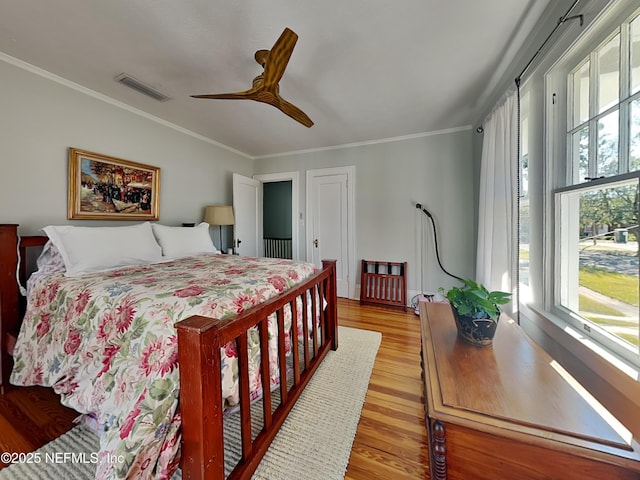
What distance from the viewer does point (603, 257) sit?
1.19 m

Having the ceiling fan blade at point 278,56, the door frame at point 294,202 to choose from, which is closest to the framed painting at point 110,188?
the door frame at point 294,202

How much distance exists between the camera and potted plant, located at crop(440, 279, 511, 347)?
3.63 ft

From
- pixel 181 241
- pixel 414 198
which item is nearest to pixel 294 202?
pixel 414 198

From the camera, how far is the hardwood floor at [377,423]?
3.99ft

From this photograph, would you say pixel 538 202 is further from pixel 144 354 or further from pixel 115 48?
pixel 115 48

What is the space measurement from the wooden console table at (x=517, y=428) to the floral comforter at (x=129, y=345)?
2.83 feet

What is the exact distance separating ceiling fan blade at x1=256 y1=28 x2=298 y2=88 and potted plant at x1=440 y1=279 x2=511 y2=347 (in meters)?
1.68

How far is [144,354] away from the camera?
3.18ft

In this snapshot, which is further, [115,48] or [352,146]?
[352,146]

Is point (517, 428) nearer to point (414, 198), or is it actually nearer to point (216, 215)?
point (414, 198)

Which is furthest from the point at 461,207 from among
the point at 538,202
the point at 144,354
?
the point at 144,354

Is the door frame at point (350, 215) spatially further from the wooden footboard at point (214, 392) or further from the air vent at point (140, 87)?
the wooden footboard at point (214, 392)

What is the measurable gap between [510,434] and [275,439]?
1155 millimetres

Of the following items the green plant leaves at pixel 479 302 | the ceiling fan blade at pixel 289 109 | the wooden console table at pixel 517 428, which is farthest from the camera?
the ceiling fan blade at pixel 289 109
